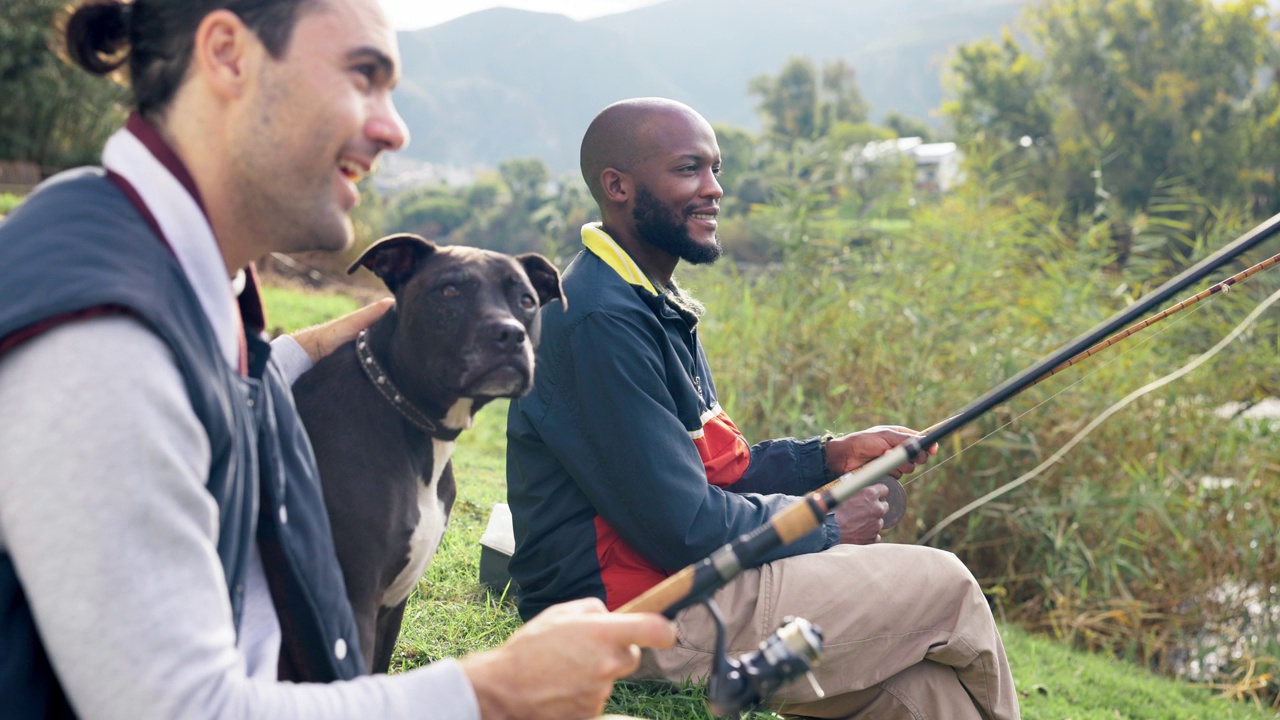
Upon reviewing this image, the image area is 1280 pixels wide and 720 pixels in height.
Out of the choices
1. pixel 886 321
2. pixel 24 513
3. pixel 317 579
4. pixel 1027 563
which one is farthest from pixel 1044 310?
pixel 24 513

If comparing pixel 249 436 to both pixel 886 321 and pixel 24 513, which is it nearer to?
pixel 24 513

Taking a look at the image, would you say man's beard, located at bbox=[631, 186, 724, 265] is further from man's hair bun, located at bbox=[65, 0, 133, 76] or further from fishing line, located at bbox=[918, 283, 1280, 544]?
fishing line, located at bbox=[918, 283, 1280, 544]

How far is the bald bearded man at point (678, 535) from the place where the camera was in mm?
3096

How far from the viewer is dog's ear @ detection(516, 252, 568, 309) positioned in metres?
2.64

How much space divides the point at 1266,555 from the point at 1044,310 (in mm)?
2048

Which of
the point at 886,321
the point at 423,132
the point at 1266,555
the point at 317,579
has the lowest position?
the point at 423,132

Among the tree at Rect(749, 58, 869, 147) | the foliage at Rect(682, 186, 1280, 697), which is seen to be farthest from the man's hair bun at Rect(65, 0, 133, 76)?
the tree at Rect(749, 58, 869, 147)

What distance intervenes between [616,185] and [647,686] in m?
1.65

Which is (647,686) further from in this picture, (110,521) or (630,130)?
(110,521)

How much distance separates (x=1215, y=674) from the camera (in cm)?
673

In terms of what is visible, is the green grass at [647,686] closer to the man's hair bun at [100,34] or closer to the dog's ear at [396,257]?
the dog's ear at [396,257]

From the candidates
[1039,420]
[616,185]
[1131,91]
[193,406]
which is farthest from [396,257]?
[1131,91]

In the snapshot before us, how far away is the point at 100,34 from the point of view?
1747 mm

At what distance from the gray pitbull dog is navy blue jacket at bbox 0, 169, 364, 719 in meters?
0.29
